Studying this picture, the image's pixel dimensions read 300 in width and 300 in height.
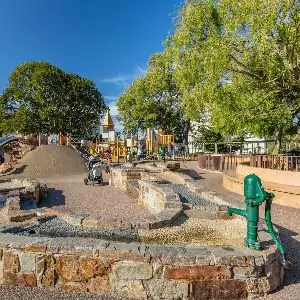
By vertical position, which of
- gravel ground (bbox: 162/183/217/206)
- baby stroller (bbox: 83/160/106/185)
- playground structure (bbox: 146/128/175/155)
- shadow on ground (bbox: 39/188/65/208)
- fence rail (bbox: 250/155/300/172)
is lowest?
shadow on ground (bbox: 39/188/65/208)

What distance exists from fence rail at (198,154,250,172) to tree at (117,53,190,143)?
1640 cm

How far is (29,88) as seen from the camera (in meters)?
35.2

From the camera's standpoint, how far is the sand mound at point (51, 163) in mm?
17312

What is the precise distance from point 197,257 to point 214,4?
36.4ft

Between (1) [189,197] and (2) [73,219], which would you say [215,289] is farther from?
(1) [189,197]

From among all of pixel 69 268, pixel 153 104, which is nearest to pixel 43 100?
pixel 153 104

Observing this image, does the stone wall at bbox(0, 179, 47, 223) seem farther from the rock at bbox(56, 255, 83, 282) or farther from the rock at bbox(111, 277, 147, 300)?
the rock at bbox(111, 277, 147, 300)

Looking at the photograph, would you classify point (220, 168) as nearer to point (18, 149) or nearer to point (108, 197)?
point (108, 197)

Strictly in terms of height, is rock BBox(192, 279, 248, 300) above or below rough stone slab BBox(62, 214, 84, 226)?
below

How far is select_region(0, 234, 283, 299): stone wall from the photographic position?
12.3ft

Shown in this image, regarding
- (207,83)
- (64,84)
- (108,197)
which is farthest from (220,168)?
(64,84)

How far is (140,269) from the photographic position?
379 cm

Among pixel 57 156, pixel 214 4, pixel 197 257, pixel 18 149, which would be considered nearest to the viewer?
pixel 197 257

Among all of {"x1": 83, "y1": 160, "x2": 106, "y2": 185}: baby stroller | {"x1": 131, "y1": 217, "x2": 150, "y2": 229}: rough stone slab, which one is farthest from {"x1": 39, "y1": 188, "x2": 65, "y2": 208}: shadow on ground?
{"x1": 131, "y1": 217, "x2": 150, "y2": 229}: rough stone slab
